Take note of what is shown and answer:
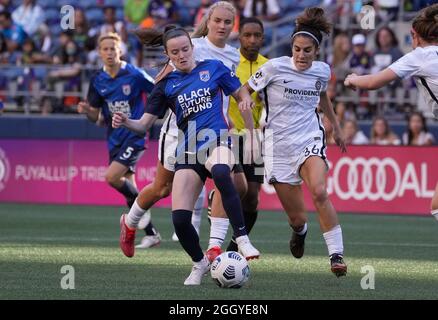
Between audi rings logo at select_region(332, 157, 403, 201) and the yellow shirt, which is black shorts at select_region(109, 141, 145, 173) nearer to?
the yellow shirt

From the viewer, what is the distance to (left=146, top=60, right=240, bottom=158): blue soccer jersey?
30.1 feet

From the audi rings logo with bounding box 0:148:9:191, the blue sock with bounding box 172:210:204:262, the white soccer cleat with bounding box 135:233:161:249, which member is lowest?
the audi rings logo with bounding box 0:148:9:191

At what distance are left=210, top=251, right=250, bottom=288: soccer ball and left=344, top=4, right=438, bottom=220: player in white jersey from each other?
5.11ft

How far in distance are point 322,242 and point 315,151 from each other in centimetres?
379

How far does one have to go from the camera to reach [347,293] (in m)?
8.45

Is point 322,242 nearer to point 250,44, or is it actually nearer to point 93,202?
point 250,44

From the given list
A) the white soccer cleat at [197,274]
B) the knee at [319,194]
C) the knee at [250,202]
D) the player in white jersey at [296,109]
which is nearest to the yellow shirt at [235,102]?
the knee at [250,202]

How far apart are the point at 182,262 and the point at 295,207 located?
3.99 feet

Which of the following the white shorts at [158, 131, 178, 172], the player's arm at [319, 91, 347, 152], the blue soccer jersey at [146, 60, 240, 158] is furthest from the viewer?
the player's arm at [319, 91, 347, 152]

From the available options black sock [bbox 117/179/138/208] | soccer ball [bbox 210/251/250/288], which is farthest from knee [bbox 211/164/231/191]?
black sock [bbox 117/179/138/208]

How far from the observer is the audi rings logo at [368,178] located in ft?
59.7

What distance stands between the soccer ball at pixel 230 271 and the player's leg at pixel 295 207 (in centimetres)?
154

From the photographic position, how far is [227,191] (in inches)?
352

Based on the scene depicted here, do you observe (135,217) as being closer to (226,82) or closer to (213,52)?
(213,52)
